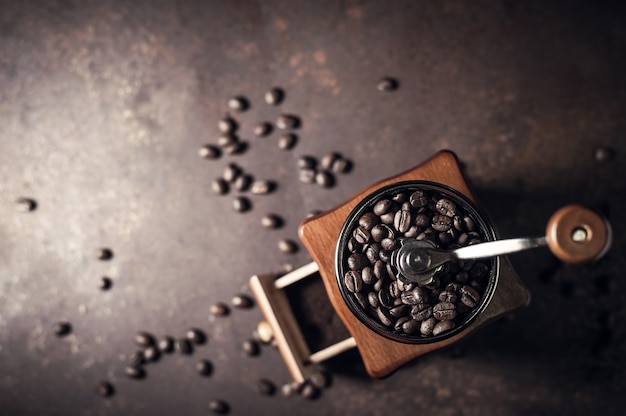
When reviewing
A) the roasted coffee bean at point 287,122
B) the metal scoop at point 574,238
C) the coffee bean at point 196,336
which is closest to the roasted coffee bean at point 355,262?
the metal scoop at point 574,238

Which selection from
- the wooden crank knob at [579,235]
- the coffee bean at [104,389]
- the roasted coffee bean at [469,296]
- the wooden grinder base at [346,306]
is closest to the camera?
the wooden crank knob at [579,235]

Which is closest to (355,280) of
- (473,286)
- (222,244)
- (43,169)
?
(473,286)

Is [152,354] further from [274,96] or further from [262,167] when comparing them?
[274,96]

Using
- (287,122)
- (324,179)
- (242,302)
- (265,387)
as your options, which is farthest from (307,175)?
(265,387)

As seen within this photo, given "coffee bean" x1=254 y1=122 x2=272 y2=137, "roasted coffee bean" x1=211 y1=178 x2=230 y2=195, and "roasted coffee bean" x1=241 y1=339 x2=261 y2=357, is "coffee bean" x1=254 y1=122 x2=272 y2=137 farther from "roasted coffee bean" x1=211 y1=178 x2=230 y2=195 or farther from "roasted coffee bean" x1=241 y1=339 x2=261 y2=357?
"roasted coffee bean" x1=241 y1=339 x2=261 y2=357

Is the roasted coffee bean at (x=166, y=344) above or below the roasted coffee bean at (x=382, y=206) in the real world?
below

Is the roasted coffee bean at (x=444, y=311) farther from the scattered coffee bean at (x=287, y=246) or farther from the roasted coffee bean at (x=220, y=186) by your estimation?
the roasted coffee bean at (x=220, y=186)

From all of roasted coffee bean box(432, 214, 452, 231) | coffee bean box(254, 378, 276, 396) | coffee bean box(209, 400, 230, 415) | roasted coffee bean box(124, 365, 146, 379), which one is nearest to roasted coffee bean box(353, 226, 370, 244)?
roasted coffee bean box(432, 214, 452, 231)
